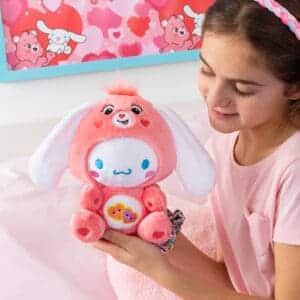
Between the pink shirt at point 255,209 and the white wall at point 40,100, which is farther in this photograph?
the white wall at point 40,100

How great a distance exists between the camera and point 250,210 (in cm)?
112

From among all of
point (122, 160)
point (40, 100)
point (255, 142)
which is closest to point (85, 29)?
point (40, 100)

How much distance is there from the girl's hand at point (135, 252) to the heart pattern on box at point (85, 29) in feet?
2.17

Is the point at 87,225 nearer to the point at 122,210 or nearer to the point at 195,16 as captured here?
the point at 122,210

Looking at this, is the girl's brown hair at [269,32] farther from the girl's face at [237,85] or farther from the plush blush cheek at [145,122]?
the plush blush cheek at [145,122]

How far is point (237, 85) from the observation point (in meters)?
0.99

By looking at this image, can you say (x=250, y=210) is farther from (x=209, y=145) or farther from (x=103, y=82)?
(x=103, y=82)

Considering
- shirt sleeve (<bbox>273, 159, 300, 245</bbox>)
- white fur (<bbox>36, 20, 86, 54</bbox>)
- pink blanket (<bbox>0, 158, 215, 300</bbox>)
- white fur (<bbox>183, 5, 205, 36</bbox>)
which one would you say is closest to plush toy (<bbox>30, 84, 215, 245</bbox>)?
shirt sleeve (<bbox>273, 159, 300, 245</bbox>)

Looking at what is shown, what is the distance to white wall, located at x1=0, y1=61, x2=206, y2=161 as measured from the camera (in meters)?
1.63

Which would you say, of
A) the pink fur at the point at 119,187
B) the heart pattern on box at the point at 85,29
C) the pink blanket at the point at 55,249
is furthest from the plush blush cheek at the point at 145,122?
the heart pattern on box at the point at 85,29

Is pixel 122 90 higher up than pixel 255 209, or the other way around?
pixel 122 90

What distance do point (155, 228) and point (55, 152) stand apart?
6.5 inches

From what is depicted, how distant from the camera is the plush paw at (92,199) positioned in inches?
38.2

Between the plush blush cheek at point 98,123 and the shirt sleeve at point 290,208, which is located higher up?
the plush blush cheek at point 98,123
